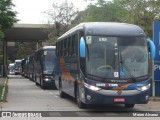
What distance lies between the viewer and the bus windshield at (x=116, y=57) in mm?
14953

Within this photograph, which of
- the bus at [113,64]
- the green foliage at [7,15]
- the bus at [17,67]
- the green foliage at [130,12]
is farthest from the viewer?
the bus at [17,67]

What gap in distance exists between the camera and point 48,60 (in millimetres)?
30016

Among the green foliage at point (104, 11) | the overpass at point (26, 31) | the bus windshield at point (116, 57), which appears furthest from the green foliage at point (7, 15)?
the overpass at point (26, 31)

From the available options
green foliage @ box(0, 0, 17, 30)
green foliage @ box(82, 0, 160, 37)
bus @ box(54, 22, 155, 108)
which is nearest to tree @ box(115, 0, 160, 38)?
green foliage @ box(82, 0, 160, 37)

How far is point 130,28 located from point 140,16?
1518cm

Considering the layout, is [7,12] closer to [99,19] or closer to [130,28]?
[99,19]

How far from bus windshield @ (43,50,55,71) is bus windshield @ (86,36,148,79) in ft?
48.3

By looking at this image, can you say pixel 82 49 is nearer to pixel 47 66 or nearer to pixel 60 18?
pixel 47 66

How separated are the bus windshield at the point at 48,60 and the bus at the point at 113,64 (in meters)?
13.9

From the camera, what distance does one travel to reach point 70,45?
1836 centimetres

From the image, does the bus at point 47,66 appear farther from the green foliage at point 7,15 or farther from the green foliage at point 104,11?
the green foliage at point 104,11

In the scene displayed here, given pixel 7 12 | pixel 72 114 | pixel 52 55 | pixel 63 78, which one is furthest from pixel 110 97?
pixel 7 12

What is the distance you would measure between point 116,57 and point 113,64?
0.94 ft

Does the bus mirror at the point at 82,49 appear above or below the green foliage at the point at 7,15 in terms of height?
below
